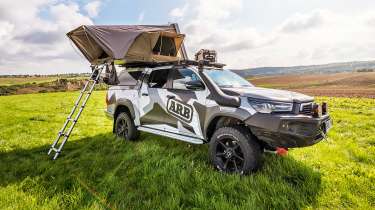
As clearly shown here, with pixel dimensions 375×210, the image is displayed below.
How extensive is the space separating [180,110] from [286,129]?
2.15 meters

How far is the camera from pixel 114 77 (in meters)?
6.87

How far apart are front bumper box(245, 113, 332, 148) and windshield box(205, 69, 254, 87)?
3.97 ft

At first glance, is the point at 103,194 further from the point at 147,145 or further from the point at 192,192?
the point at 147,145

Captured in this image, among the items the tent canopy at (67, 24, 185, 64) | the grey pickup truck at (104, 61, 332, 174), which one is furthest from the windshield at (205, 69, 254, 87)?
the tent canopy at (67, 24, 185, 64)

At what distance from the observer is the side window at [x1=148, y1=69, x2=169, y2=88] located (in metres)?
5.82

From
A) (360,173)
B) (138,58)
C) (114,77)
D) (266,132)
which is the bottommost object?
(360,173)

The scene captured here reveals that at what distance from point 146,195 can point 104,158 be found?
6.44 ft

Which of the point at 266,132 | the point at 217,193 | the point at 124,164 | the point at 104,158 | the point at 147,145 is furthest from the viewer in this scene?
the point at 147,145

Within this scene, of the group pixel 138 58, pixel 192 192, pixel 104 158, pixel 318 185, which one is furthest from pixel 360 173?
pixel 138 58

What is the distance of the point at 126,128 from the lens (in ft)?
22.4

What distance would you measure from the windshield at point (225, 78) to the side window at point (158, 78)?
3.54 feet

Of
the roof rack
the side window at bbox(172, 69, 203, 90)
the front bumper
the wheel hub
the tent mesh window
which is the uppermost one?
the tent mesh window

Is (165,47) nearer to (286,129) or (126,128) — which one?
(126,128)

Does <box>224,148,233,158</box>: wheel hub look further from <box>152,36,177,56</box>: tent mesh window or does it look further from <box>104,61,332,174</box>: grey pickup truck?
<box>152,36,177,56</box>: tent mesh window
